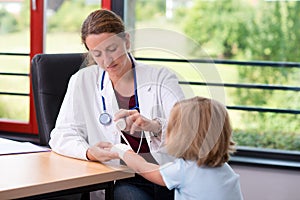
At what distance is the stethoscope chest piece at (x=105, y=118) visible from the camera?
1733 millimetres

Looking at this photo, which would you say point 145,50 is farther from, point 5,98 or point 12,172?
point 5,98

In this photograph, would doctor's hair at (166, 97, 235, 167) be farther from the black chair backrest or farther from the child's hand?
the black chair backrest

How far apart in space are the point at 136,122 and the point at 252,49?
1.53 metres

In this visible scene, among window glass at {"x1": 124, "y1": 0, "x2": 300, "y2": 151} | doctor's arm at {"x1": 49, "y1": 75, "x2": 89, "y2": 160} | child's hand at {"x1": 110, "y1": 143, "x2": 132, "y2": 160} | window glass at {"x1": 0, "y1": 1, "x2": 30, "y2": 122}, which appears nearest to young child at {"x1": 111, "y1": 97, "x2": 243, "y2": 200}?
child's hand at {"x1": 110, "y1": 143, "x2": 132, "y2": 160}

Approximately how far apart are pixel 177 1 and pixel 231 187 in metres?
1.60

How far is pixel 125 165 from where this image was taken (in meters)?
1.74

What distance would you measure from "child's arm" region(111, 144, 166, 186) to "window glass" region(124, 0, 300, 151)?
129 cm

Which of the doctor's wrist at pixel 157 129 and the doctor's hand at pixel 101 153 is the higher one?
the doctor's wrist at pixel 157 129

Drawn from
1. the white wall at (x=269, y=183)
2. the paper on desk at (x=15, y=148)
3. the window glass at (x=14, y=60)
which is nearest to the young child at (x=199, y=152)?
the paper on desk at (x=15, y=148)

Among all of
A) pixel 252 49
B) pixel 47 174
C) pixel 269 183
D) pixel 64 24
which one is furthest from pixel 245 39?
pixel 47 174

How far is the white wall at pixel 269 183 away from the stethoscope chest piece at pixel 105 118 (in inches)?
47.7

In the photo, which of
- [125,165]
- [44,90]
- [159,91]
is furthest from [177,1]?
[125,165]

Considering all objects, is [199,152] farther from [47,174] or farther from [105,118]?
[47,174]

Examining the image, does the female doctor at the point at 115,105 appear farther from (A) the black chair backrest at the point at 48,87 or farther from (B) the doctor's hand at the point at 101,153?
(A) the black chair backrest at the point at 48,87
